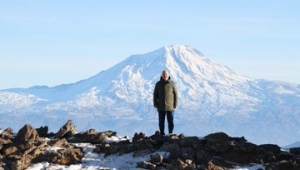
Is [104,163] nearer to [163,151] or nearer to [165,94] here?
[163,151]

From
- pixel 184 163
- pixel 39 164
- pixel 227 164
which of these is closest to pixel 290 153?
pixel 227 164

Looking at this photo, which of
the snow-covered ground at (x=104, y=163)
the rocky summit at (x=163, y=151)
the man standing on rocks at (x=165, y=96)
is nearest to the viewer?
the rocky summit at (x=163, y=151)

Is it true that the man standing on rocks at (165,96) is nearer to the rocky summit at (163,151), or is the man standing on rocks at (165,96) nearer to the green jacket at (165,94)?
the green jacket at (165,94)

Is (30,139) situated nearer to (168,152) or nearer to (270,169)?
(168,152)

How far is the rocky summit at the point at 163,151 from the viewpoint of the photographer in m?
21.8

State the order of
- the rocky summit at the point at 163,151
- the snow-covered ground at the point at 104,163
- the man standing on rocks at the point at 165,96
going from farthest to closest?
the man standing on rocks at the point at 165,96, the snow-covered ground at the point at 104,163, the rocky summit at the point at 163,151

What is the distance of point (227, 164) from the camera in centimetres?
2239

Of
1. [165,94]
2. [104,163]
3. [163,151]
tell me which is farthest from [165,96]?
[104,163]

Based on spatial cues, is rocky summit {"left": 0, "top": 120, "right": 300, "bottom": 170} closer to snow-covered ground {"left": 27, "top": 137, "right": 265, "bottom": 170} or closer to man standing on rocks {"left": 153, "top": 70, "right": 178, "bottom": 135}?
snow-covered ground {"left": 27, "top": 137, "right": 265, "bottom": 170}

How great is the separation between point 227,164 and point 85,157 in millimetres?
4399

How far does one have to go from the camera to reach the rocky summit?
21.8 m

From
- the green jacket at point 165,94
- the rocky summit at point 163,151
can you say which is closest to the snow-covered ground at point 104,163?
the rocky summit at point 163,151

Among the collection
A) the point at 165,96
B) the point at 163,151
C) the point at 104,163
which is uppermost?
the point at 165,96

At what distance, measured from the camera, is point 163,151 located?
23.0 meters
